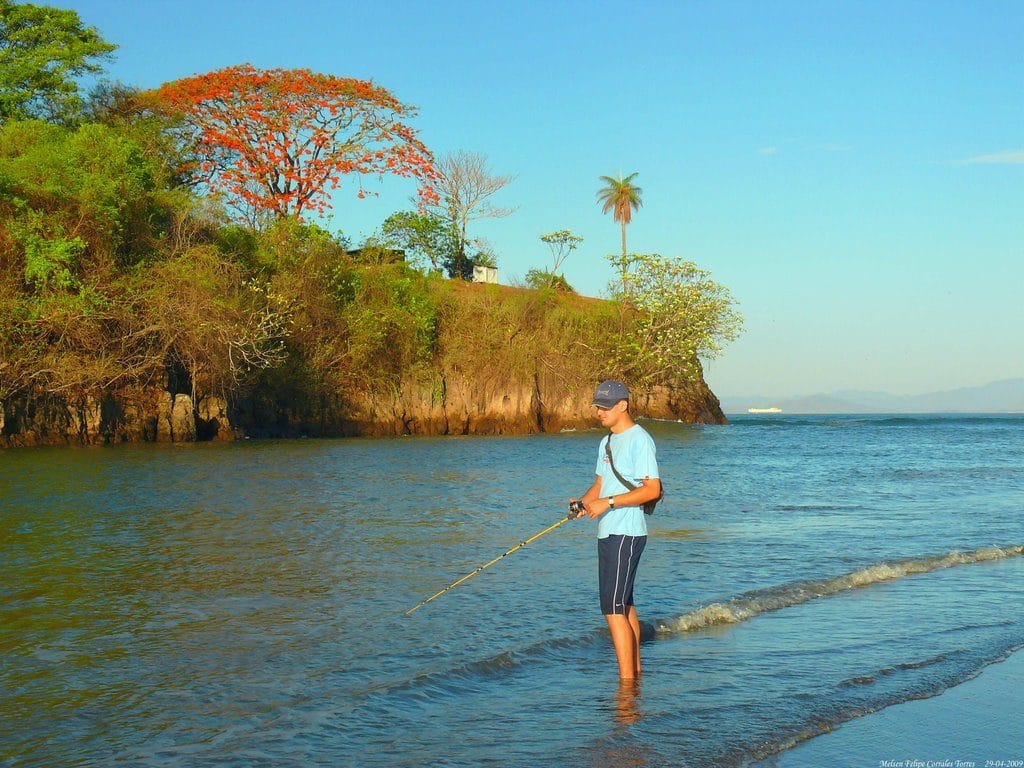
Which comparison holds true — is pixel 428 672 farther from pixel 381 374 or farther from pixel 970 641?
pixel 381 374

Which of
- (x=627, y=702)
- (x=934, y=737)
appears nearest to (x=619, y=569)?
(x=627, y=702)

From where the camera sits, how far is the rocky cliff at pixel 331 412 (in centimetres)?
2714

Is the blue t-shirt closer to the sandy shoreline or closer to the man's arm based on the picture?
the man's arm

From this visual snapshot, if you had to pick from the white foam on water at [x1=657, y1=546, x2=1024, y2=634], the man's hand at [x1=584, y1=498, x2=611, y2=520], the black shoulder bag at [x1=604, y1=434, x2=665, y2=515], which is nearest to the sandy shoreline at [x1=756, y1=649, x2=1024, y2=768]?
the black shoulder bag at [x1=604, y1=434, x2=665, y2=515]

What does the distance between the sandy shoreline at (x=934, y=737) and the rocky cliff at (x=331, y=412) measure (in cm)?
2536

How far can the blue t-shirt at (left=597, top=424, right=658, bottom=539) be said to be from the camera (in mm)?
5730

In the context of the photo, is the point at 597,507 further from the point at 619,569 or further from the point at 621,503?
the point at 619,569

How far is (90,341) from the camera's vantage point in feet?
87.4

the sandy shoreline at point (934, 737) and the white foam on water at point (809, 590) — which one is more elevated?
the white foam on water at point (809, 590)

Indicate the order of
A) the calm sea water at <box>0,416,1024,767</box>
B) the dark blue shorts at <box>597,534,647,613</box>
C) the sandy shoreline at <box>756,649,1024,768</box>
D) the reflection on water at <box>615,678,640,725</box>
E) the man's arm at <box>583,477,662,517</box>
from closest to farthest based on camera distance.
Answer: the sandy shoreline at <box>756,649,1024,768</box> < the calm sea water at <box>0,416,1024,767</box> < the reflection on water at <box>615,678,640,725</box> < the man's arm at <box>583,477,662,517</box> < the dark blue shorts at <box>597,534,647,613</box>

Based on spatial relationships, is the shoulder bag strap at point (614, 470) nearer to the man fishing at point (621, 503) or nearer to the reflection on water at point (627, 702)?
Answer: the man fishing at point (621, 503)

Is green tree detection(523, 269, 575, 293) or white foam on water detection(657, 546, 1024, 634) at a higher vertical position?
green tree detection(523, 269, 575, 293)

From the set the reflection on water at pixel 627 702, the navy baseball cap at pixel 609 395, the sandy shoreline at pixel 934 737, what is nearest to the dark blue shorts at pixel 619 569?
the reflection on water at pixel 627 702

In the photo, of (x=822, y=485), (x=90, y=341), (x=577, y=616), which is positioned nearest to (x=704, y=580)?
(x=577, y=616)
